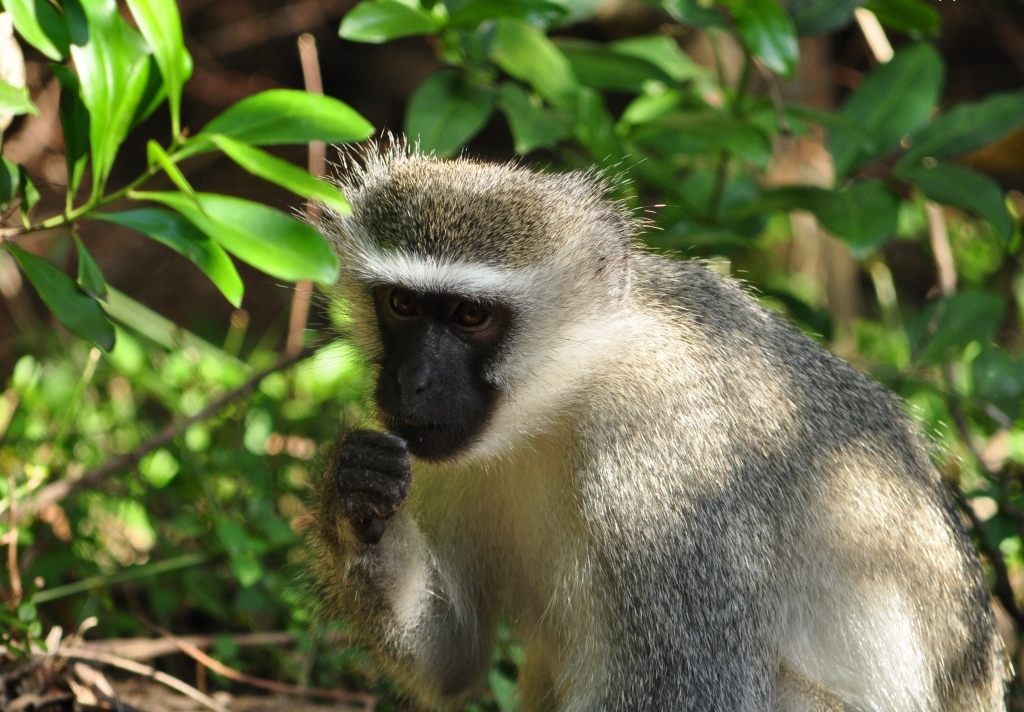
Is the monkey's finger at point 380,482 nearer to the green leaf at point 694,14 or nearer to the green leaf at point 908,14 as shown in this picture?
the green leaf at point 694,14

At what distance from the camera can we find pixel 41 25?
2.65 metres

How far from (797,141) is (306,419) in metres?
4.12

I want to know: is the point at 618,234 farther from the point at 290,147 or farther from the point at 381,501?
the point at 290,147

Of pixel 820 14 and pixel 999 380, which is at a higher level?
pixel 820 14

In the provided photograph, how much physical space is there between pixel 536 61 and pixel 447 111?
38 centimetres

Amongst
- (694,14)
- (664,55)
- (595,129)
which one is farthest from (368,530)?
(664,55)

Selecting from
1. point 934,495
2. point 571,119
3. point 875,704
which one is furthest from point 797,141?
point 875,704

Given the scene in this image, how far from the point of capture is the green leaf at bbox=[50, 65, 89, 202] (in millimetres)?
2914

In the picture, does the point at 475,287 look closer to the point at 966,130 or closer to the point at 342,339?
the point at 342,339

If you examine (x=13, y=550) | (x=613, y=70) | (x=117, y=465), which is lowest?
(x=117, y=465)

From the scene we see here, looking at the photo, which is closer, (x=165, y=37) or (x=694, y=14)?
(x=165, y=37)

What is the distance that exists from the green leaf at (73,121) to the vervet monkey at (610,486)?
2.64 ft

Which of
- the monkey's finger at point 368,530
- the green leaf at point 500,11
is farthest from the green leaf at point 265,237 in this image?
the green leaf at point 500,11

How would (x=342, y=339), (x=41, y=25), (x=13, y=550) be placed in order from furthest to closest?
(x=13, y=550), (x=342, y=339), (x=41, y=25)
